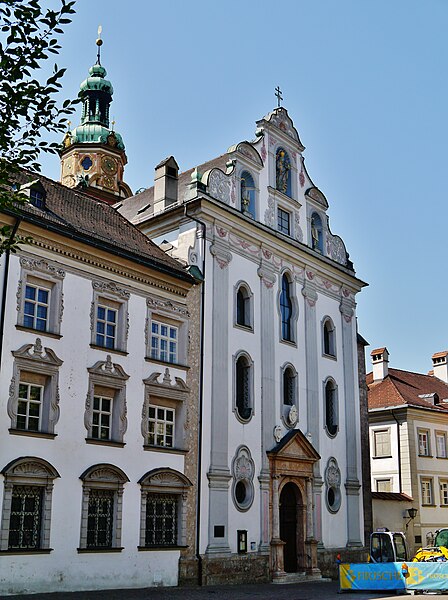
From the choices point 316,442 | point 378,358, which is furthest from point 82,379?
point 378,358

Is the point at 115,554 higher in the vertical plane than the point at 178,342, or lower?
lower

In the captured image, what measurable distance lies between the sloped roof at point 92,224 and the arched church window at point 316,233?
398 inches

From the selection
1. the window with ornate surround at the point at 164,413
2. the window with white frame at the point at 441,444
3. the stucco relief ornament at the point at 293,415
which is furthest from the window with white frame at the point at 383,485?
the window with ornate surround at the point at 164,413

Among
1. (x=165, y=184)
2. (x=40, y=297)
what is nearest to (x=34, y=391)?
(x=40, y=297)

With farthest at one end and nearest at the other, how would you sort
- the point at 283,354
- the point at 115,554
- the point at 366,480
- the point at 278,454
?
the point at 366,480
the point at 283,354
the point at 278,454
the point at 115,554

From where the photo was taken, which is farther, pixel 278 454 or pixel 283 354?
pixel 283 354

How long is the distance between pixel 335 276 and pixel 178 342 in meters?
12.5

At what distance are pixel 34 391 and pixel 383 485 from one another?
27.9m

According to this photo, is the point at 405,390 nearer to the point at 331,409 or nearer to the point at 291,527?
the point at 331,409

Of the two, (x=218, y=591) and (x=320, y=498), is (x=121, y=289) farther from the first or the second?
(x=320, y=498)

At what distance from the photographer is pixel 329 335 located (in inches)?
1481

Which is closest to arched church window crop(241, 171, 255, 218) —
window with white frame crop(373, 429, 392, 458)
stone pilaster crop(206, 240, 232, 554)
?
stone pilaster crop(206, 240, 232, 554)

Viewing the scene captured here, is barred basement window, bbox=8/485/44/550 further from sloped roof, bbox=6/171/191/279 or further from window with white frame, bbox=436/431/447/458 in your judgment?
window with white frame, bbox=436/431/447/458

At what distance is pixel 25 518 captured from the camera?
72.0 ft
